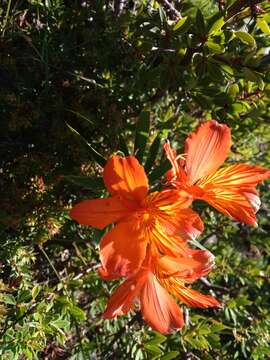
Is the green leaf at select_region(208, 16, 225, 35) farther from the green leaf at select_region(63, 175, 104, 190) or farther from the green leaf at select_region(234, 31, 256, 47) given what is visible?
the green leaf at select_region(63, 175, 104, 190)

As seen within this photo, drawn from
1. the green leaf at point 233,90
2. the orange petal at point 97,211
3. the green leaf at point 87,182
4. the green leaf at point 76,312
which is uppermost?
the orange petal at point 97,211

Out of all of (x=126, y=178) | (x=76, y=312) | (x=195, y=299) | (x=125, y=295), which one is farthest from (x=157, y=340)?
(x=126, y=178)

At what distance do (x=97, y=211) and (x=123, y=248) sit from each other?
0.10m

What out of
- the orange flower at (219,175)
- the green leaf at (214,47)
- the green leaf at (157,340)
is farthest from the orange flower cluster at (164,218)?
the green leaf at (157,340)

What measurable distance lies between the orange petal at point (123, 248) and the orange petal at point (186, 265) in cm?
7

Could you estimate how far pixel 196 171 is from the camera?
1141 mm

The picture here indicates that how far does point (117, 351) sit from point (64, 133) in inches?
37.0

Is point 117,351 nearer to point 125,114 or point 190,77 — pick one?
point 125,114

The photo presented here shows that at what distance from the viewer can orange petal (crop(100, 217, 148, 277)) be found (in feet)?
3.28

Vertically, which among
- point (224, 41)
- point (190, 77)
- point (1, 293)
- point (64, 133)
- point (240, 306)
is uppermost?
point (224, 41)

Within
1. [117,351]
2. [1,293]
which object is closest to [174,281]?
[1,293]

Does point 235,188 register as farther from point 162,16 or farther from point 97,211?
point 162,16

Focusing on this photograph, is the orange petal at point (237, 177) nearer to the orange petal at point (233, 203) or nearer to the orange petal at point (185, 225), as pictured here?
the orange petal at point (233, 203)

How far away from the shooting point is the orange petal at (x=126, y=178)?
3.21ft
